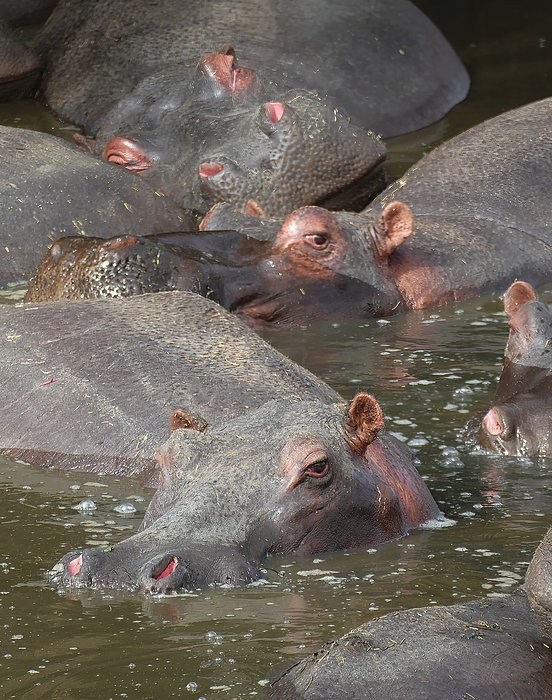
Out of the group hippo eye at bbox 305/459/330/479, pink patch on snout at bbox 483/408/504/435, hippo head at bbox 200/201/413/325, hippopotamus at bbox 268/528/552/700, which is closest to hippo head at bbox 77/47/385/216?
hippo head at bbox 200/201/413/325

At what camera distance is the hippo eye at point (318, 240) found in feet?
29.3

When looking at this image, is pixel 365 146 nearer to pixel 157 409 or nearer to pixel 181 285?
pixel 181 285

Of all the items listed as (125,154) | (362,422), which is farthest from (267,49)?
(362,422)

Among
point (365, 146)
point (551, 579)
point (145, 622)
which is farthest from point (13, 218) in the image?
point (551, 579)

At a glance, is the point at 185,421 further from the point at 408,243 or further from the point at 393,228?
the point at 408,243

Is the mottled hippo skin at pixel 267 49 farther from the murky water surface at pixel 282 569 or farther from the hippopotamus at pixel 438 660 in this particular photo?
the hippopotamus at pixel 438 660

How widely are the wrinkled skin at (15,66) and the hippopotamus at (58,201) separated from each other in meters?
2.89

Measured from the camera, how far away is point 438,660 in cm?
390

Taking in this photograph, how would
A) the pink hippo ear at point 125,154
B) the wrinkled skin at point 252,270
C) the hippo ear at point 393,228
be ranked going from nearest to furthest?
the wrinkled skin at point 252,270
the hippo ear at point 393,228
the pink hippo ear at point 125,154

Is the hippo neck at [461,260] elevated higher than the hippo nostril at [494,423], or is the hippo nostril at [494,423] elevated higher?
the hippo nostril at [494,423]

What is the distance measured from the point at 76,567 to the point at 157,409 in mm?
1517

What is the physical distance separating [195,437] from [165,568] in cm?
71

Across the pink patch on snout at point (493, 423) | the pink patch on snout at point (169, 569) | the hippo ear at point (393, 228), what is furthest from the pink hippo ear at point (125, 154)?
the pink patch on snout at point (169, 569)

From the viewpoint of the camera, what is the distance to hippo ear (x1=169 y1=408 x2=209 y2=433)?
18.6 feet
